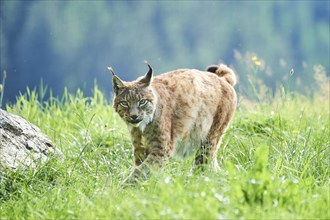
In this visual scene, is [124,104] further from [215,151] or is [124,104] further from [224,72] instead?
[224,72]

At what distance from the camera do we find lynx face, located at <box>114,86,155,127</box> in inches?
276

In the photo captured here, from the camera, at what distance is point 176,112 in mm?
7531

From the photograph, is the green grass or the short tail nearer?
the green grass

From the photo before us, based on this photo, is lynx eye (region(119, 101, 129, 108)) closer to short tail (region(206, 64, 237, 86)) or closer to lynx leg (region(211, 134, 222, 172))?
lynx leg (region(211, 134, 222, 172))

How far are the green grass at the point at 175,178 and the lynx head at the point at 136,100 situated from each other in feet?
1.73

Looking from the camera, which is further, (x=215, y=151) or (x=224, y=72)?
(x=224, y=72)

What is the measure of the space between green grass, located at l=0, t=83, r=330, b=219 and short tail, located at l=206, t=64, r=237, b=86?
0.71 meters

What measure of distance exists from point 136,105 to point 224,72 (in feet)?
6.04

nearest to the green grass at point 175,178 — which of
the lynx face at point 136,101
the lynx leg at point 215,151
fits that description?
the lynx leg at point 215,151

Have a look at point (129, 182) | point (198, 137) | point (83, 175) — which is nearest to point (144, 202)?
point (129, 182)

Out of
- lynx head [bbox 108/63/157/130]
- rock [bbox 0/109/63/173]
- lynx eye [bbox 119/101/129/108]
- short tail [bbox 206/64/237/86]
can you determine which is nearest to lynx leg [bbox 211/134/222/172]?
short tail [bbox 206/64/237/86]

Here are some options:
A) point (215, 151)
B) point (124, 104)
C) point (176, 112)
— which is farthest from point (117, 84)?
point (215, 151)

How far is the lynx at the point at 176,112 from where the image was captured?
7066 mm

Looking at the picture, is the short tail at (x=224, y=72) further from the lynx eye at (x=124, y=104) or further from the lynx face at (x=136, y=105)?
the lynx eye at (x=124, y=104)
